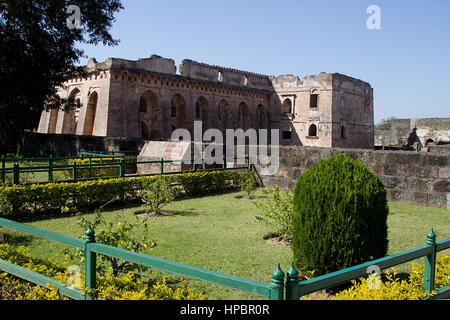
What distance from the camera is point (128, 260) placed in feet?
7.96

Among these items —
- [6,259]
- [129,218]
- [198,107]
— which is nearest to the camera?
[6,259]

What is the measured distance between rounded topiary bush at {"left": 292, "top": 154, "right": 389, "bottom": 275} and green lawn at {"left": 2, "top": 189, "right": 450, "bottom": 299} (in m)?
0.67

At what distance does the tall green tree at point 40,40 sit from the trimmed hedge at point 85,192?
28.5 feet

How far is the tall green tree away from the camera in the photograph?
47.0 feet

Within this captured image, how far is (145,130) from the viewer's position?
24.2 meters

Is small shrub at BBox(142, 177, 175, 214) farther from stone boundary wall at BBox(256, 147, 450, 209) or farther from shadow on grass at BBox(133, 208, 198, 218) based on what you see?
stone boundary wall at BBox(256, 147, 450, 209)

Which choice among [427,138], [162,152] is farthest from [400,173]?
[427,138]

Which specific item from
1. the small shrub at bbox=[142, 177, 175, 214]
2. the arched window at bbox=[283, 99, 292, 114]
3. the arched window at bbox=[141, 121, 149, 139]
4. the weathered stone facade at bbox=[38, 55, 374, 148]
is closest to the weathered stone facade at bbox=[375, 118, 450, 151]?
the weathered stone facade at bbox=[38, 55, 374, 148]

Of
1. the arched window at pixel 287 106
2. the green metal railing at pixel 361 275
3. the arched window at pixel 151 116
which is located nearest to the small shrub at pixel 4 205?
the green metal railing at pixel 361 275

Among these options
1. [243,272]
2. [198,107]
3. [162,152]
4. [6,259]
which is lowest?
[243,272]

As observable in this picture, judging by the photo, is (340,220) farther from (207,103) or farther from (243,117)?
(243,117)

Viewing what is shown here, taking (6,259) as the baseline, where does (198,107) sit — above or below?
above
